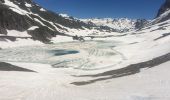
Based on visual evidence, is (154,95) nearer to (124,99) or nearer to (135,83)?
(124,99)

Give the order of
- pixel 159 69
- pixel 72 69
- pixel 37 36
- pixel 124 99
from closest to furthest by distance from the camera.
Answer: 1. pixel 124 99
2. pixel 159 69
3. pixel 72 69
4. pixel 37 36

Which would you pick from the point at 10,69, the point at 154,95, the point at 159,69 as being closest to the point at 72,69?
the point at 10,69

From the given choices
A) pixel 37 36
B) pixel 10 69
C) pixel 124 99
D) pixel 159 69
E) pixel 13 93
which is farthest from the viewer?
pixel 37 36

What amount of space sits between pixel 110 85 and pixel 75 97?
5.05 m

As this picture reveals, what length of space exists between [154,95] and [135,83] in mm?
4842

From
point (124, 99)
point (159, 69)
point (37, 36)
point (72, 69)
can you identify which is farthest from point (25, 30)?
point (124, 99)

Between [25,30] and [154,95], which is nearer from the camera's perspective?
[154,95]

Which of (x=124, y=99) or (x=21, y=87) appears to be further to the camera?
(x=21, y=87)

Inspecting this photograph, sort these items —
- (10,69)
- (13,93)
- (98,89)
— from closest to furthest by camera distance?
(13,93), (98,89), (10,69)

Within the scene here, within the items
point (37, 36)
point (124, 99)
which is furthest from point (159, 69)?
point (37, 36)

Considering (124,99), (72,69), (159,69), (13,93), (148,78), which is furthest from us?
(72,69)

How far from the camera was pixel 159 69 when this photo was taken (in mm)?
28734

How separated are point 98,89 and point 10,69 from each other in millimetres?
13202

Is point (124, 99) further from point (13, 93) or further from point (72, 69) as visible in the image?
point (72, 69)
